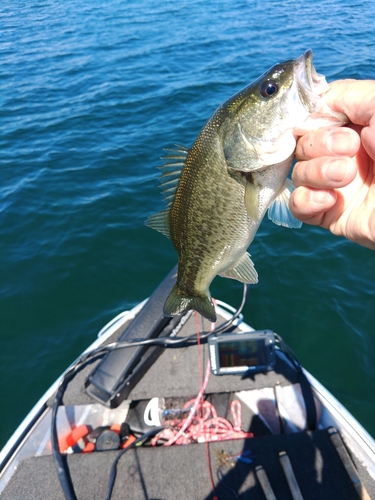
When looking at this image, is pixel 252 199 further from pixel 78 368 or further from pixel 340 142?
pixel 78 368

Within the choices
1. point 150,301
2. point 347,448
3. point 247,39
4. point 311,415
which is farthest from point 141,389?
point 247,39

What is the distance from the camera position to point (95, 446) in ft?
11.3

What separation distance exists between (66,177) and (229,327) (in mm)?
6446

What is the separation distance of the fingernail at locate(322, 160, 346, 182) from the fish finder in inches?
89.0

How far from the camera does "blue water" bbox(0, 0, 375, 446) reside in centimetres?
510

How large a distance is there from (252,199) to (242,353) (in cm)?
229

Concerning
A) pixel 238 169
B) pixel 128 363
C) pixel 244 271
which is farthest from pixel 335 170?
pixel 128 363

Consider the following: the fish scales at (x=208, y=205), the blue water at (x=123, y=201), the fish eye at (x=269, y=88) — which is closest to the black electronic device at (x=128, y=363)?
the blue water at (x=123, y=201)

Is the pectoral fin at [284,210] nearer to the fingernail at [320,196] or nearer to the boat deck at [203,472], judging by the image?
the fingernail at [320,196]

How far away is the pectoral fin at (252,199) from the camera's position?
81.7 inches

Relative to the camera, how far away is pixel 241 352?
3816 millimetres

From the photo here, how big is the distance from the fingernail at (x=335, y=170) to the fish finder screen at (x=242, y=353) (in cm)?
232

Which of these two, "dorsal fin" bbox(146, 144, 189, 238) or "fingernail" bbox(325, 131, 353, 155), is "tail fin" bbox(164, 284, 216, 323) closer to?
"dorsal fin" bbox(146, 144, 189, 238)

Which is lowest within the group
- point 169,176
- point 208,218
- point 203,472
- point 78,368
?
point 203,472
